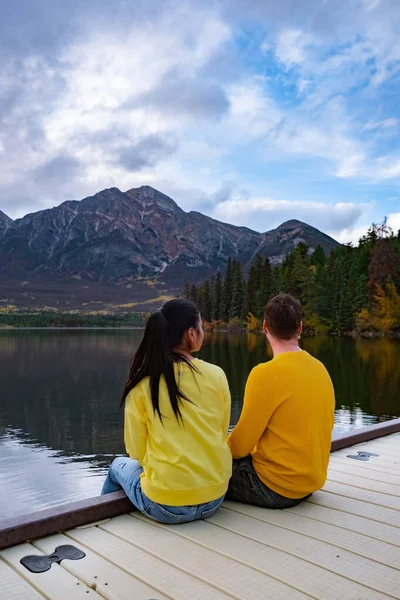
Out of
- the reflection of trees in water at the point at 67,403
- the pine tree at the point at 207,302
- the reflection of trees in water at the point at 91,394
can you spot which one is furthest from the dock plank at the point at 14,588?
the pine tree at the point at 207,302

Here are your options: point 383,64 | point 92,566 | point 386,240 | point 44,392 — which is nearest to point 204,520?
point 92,566

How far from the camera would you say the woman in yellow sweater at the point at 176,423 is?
264 centimetres

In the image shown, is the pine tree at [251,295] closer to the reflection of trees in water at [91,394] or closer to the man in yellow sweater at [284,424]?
the reflection of trees in water at [91,394]

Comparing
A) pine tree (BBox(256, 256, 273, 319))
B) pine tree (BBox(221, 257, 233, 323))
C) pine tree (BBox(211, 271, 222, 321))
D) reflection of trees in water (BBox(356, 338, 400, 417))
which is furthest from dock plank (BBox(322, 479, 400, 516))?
pine tree (BBox(211, 271, 222, 321))

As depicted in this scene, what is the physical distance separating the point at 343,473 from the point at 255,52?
1644cm

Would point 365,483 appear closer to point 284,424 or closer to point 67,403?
point 284,424

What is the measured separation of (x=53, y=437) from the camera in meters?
12.0

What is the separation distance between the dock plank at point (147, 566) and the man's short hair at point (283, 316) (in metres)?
1.29

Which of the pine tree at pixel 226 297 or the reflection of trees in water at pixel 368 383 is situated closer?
the reflection of trees in water at pixel 368 383

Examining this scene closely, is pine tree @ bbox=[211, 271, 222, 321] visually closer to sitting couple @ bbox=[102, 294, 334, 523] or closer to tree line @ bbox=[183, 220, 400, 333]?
tree line @ bbox=[183, 220, 400, 333]

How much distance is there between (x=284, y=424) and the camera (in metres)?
2.92

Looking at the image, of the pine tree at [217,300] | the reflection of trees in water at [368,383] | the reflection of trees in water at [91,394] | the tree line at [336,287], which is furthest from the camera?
the pine tree at [217,300]

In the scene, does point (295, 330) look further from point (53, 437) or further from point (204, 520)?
point (53, 437)

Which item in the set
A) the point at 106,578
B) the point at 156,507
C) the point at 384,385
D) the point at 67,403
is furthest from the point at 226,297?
the point at 106,578
